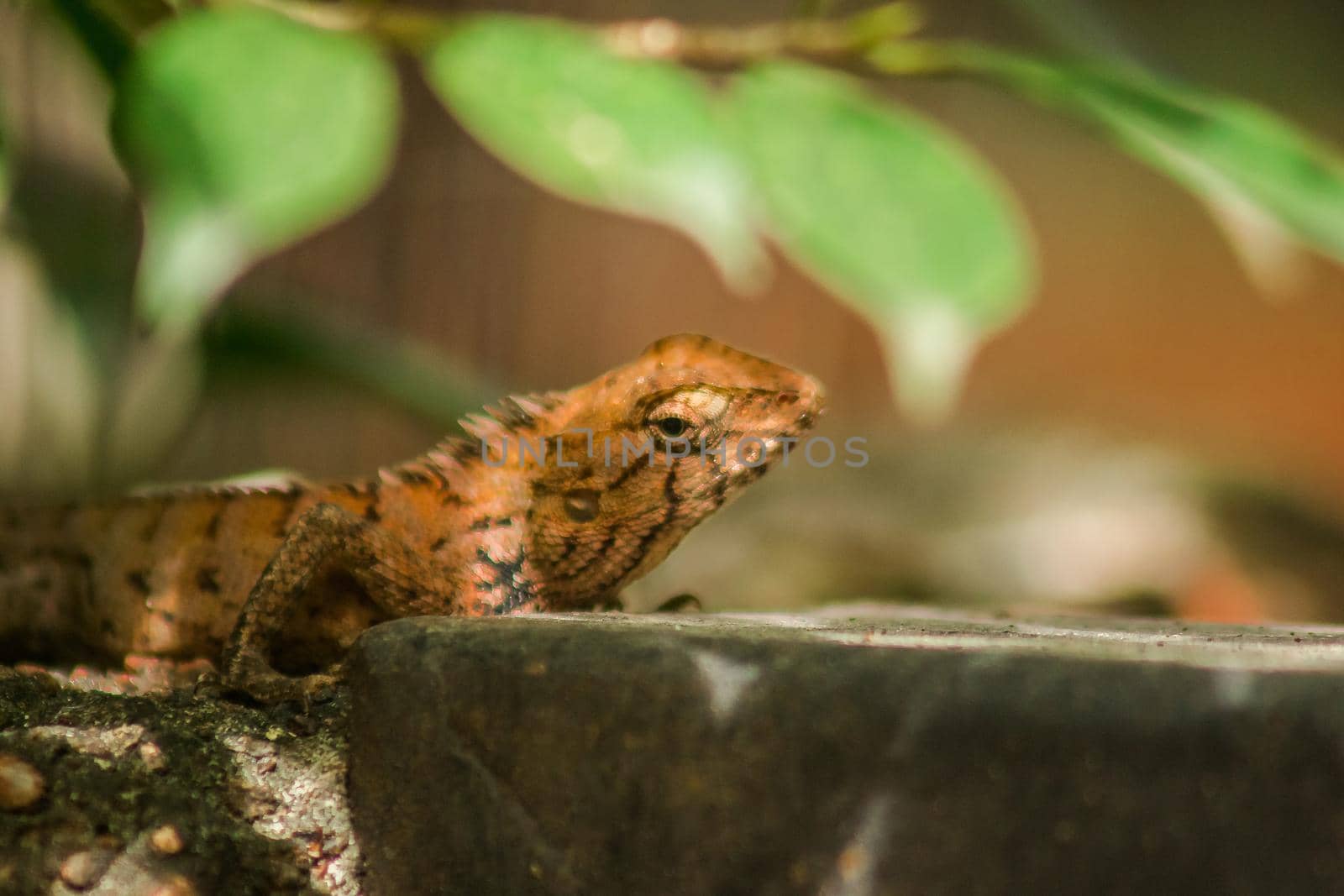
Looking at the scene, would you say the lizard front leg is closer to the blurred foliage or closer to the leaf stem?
the blurred foliage

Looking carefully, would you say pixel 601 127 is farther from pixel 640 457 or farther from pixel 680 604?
pixel 680 604

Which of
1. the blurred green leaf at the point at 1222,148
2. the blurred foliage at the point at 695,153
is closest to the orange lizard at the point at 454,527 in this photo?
the blurred foliage at the point at 695,153

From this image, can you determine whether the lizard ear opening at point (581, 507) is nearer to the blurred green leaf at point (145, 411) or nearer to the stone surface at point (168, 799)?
the stone surface at point (168, 799)

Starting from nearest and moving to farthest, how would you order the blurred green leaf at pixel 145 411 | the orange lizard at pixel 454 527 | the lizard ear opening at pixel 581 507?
1. the orange lizard at pixel 454 527
2. the lizard ear opening at pixel 581 507
3. the blurred green leaf at pixel 145 411

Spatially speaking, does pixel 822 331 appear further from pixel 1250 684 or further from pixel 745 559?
pixel 1250 684

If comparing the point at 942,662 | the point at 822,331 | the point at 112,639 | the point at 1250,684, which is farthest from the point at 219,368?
the point at 822,331

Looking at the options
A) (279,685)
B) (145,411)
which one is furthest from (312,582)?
(145,411)
